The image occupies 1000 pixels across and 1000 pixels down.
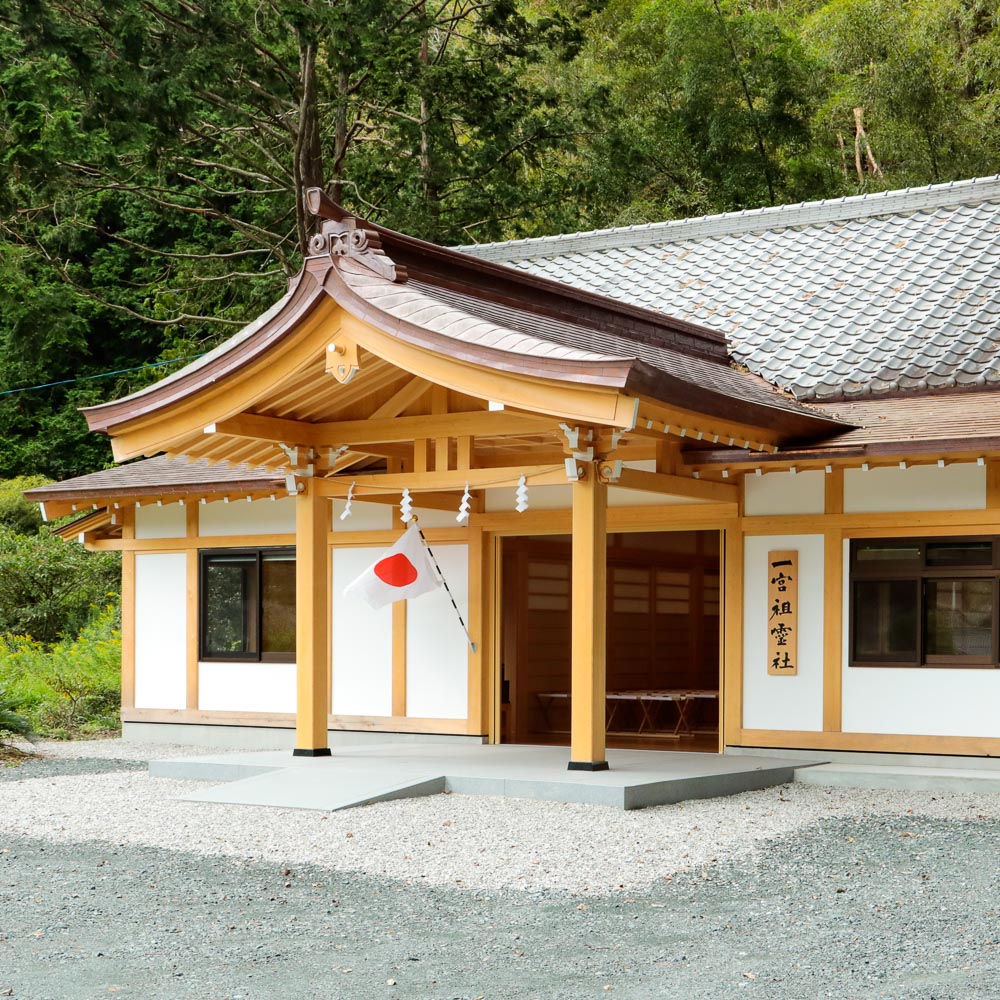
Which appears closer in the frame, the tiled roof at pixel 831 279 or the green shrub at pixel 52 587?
the tiled roof at pixel 831 279

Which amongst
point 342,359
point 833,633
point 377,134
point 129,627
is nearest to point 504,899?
point 342,359

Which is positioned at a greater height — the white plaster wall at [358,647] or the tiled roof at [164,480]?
the tiled roof at [164,480]

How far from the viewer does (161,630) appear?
44.2ft

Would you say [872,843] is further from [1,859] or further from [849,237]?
[849,237]

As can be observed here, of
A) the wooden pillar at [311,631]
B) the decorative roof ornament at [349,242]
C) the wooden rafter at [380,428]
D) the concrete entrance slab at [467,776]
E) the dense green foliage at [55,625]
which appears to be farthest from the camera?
the dense green foliage at [55,625]

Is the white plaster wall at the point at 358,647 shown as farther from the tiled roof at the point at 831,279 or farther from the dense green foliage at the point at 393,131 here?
the dense green foliage at the point at 393,131

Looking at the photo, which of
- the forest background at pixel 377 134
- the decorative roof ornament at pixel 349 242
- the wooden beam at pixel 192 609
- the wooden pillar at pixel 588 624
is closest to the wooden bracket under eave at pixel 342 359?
the decorative roof ornament at pixel 349 242

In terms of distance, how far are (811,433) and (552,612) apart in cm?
455

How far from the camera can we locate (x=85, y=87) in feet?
49.8

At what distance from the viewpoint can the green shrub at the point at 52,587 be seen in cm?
1995

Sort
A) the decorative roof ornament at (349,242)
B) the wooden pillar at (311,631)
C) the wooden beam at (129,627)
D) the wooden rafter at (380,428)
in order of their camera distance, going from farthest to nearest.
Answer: the wooden beam at (129,627) → the wooden pillar at (311,631) → the wooden rafter at (380,428) → the decorative roof ornament at (349,242)

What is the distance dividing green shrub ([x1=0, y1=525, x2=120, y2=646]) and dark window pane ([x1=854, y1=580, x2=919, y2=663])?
13.2m

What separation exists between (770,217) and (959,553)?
6416mm

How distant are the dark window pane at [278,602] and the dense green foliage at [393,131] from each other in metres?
6.19
